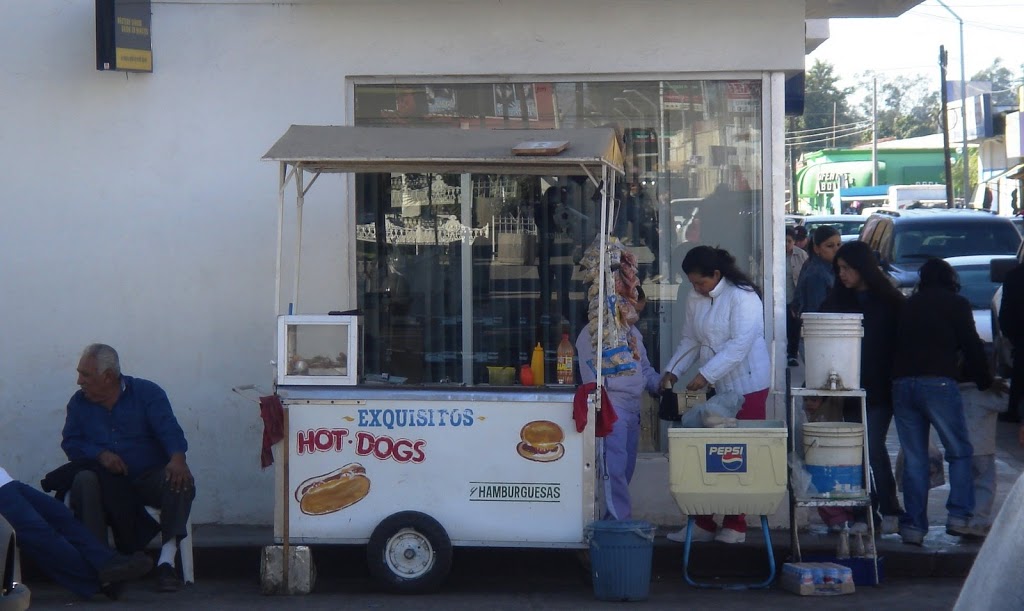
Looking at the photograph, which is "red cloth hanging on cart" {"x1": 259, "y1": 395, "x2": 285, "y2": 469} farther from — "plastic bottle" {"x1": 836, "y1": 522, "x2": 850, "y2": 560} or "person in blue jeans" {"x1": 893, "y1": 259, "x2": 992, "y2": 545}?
"person in blue jeans" {"x1": 893, "y1": 259, "x2": 992, "y2": 545}

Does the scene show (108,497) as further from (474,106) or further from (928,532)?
(928,532)

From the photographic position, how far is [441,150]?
623 cm

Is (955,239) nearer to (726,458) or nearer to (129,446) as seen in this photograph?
(726,458)

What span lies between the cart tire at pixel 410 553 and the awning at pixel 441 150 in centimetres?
192

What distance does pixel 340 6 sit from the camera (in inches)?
294

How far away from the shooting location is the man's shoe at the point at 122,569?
6.04m

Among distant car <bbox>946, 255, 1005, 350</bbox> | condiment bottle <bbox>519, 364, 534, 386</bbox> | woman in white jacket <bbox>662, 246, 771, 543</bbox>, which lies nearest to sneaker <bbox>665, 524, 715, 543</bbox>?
woman in white jacket <bbox>662, 246, 771, 543</bbox>

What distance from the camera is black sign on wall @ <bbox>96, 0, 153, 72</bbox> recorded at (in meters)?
7.18

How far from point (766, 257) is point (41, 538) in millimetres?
4573

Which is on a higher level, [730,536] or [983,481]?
[983,481]

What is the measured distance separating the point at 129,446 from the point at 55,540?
2.60ft

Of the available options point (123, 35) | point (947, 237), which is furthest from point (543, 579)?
point (947, 237)

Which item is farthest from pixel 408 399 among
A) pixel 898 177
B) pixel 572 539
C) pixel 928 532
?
pixel 898 177

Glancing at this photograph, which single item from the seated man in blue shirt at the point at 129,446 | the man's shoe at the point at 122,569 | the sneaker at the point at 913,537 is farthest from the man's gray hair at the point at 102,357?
the sneaker at the point at 913,537
